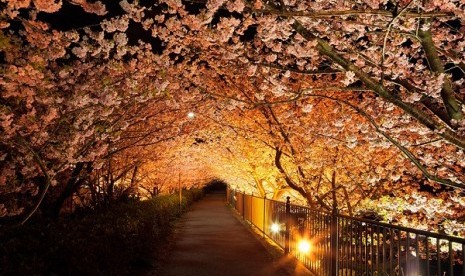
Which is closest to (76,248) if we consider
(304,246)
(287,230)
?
(304,246)

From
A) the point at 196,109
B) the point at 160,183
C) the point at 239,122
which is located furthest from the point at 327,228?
the point at 160,183

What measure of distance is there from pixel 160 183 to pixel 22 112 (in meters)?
22.0

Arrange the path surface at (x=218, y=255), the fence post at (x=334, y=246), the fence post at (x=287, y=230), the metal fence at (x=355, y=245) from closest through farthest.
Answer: the metal fence at (x=355, y=245) → the fence post at (x=334, y=246) → the path surface at (x=218, y=255) → the fence post at (x=287, y=230)

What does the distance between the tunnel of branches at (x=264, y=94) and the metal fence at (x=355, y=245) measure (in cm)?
112

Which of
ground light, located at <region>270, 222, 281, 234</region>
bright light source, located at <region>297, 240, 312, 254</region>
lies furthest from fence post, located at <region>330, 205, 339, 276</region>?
ground light, located at <region>270, 222, 281, 234</region>

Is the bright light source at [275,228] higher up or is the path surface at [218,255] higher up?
the bright light source at [275,228]

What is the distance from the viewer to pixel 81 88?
9.34 metres

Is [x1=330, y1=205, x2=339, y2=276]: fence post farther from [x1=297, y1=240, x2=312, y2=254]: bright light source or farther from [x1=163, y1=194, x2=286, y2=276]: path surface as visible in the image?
[x1=163, y1=194, x2=286, y2=276]: path surface

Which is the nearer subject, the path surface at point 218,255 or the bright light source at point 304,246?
the bright light source at point 304,246

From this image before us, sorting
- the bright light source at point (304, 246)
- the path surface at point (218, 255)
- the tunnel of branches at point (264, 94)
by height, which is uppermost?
the tunnel of branches at point (264, 94)

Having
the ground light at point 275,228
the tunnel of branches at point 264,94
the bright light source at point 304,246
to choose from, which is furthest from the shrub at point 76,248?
the ground light at point 275,228

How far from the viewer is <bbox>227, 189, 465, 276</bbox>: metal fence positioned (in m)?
5.25

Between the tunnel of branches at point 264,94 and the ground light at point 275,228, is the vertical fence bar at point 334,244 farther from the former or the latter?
the ground light at point 275,228

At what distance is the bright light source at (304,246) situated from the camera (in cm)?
1022
